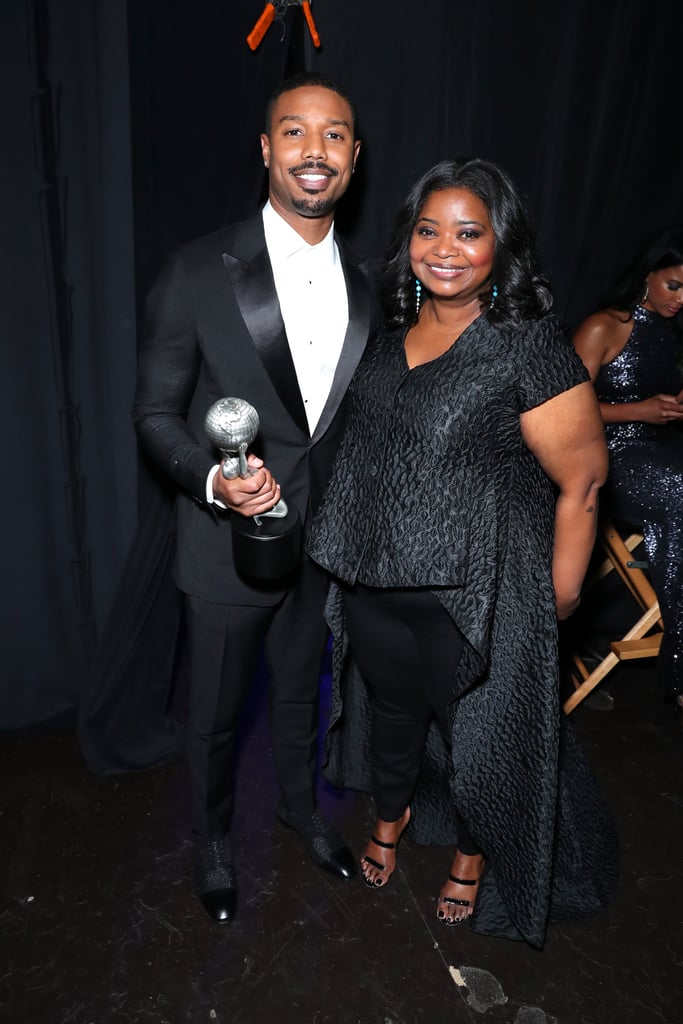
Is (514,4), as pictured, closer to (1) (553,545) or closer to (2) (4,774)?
(1) (553,545)

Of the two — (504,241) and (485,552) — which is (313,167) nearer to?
(504,241)

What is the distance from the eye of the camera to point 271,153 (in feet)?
5.52

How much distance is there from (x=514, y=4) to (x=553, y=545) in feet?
5.41

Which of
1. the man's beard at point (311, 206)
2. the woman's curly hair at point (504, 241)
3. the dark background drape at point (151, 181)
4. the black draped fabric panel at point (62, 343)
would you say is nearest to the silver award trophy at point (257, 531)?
the man's beard at point (311, 206)

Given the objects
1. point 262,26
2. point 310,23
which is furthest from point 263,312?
point 310,23

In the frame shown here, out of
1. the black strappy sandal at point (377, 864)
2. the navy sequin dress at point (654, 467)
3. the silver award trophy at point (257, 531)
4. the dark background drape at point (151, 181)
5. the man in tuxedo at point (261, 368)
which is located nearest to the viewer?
the silver award trophy at point (257, 531)

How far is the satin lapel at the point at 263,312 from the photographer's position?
168cm

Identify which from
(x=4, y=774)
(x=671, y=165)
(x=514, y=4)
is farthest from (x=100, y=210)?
(x=671, y=165)

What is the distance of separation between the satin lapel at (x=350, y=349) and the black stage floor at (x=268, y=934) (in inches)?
47.7

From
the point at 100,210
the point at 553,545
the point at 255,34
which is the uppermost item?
the point at 255,34

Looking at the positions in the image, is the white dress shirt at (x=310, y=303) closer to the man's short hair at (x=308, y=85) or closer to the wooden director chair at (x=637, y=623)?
the man's short hair at (x=308, y=85)

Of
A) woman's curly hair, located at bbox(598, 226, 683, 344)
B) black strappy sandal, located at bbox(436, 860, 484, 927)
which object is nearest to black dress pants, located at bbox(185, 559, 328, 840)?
black strappy sandal, located at bbox(436, 860, 484, 927)

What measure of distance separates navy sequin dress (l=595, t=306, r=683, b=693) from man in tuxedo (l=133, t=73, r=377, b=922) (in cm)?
125

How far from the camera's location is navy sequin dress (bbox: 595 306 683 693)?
266 centimetres
